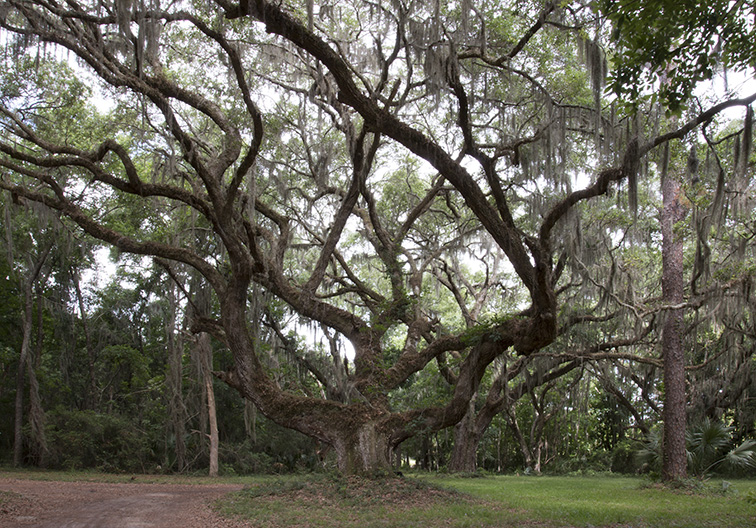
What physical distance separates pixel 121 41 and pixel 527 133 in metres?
7.60

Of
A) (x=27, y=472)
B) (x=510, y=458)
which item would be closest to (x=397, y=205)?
(x=27, y=472)

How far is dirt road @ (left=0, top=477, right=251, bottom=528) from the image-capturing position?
253 inches

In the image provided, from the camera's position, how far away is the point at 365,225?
13102mm

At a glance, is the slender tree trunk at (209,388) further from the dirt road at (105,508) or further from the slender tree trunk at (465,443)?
the slender tree trunk at (465,443)

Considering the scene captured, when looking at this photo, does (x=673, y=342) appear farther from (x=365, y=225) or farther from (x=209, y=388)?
(x=209, y=388)

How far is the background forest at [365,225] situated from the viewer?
24.6 feet

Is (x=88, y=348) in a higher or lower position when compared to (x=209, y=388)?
A: higher

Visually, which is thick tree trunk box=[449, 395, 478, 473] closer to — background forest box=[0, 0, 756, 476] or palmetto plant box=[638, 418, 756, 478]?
background forest box=[0, 0, 756, 476]

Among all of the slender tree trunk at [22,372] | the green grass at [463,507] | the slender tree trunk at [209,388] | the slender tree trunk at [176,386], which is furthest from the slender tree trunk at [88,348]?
the green grass at [463,507]

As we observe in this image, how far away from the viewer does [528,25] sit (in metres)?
9.38

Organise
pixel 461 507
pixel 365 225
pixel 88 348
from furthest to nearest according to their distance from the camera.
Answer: pixel 88 348 < pixel 365 225 < pixel 461 507

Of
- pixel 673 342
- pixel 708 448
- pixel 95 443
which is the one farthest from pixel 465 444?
pixel 95 443

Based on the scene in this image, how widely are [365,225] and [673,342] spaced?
7073mm

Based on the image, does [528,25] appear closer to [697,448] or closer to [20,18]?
[20,18]
